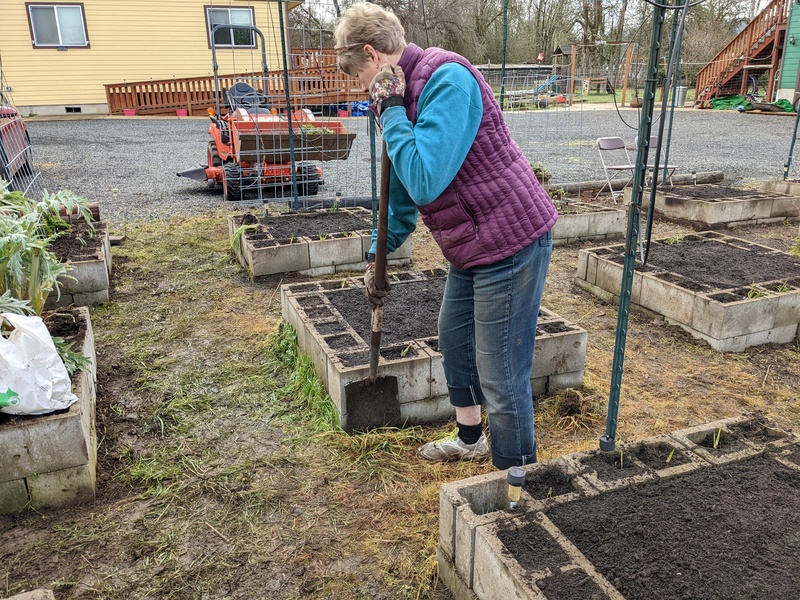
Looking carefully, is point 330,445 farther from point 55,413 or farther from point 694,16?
point 694,16

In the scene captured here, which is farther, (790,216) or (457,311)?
(790,216)

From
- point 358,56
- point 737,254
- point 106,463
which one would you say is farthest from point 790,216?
point 106,463

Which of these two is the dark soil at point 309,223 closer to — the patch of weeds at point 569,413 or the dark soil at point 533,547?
the patch of weeds at point 569,413

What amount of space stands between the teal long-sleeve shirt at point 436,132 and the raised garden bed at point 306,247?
3.34 metres

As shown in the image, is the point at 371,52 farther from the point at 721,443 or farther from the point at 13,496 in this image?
the point at 13,496

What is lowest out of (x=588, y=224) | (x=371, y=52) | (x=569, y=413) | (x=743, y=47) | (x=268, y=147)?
(x=569, y=413)

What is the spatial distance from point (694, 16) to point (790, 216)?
83.3ft

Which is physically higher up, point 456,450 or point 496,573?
point 496,573

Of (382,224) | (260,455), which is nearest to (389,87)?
(382,224)

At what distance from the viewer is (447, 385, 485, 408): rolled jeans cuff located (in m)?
2.73

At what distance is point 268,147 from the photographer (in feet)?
25.4

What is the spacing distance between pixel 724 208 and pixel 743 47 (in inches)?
791

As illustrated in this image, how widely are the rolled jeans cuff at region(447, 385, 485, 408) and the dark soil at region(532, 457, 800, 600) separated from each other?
0.69 m

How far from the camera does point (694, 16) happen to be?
2856 centimetres
